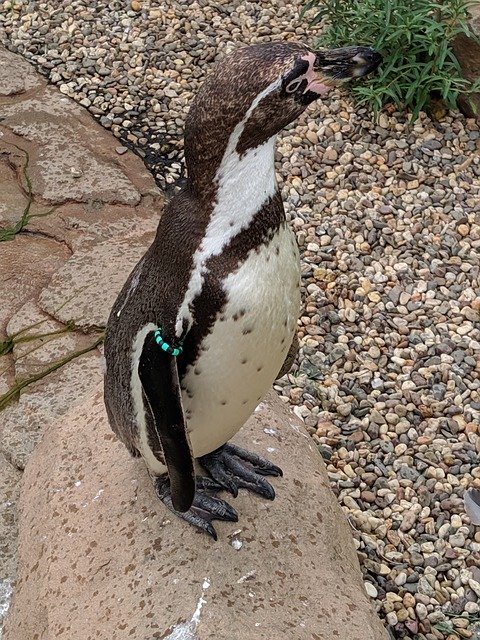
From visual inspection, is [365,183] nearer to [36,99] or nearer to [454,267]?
[454,267]

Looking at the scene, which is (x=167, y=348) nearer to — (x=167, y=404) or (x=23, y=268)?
(x=167, y=404)

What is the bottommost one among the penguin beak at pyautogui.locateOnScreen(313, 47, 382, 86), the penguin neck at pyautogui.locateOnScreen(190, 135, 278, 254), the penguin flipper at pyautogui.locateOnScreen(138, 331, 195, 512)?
the penguin flipper at pyautogui.locateOnScreen(138, 331, 195, 512)

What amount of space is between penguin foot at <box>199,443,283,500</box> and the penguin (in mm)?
211

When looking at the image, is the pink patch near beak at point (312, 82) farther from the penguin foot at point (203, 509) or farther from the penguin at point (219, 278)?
the penguin foot at point (203, 509)

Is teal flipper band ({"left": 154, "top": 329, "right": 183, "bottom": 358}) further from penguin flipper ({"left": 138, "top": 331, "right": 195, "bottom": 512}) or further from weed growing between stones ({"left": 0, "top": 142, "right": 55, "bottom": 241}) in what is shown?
weed growing between stones ({"left": 0, "top": 142, "right": 55, "bottom": 241})

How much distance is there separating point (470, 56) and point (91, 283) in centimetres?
194

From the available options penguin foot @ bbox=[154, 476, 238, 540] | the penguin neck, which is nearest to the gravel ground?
penguin foot @ bbox=[154, 476, 238, 540]

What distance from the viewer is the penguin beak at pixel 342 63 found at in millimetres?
1388

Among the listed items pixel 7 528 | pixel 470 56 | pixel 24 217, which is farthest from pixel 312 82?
pixel 470 56

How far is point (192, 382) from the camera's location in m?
1.63

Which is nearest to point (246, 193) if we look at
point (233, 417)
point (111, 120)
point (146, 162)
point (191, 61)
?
point (233, 417)

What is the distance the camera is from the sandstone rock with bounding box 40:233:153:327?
288 centimetres

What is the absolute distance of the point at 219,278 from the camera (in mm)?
1494

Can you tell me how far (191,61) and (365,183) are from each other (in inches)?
49.1
